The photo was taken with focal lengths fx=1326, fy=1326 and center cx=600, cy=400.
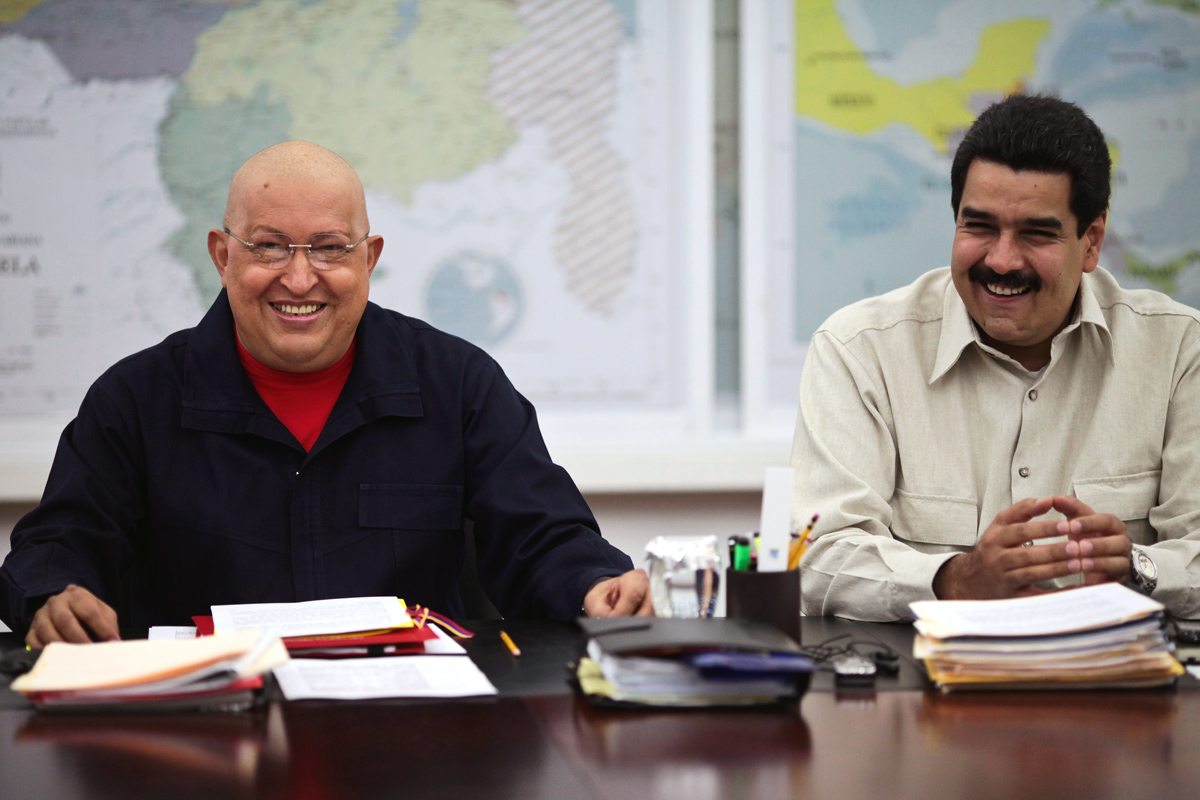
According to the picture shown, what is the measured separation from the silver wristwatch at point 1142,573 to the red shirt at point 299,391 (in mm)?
1238

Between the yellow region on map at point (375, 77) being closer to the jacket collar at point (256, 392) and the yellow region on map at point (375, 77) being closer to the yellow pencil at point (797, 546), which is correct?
the jacket collar at point (256, 392)

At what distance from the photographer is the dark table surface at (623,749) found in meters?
1.15

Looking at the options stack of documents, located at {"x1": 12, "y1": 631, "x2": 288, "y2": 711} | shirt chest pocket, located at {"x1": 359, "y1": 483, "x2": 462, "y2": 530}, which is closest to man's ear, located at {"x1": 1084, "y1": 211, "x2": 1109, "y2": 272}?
shirt chest pocket, located at {"x1": 359, "y1": 483, "x2": 462, "y2": 530}

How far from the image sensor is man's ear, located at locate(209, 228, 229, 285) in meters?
2.14

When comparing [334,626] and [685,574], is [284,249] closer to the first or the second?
[334,626]

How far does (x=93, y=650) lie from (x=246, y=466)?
0.62 meters

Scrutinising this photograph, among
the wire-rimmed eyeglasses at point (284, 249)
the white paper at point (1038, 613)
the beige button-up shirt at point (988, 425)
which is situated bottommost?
the white paper at point (1038, 613)

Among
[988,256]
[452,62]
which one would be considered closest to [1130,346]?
[988,256]

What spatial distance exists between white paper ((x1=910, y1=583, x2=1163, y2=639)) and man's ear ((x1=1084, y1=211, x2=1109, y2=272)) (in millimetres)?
797

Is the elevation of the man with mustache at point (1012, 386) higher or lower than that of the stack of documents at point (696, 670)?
higher

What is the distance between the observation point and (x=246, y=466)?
2.07m

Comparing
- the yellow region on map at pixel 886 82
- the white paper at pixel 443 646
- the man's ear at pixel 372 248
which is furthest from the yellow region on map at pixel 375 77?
the white paper at pixel 443 646

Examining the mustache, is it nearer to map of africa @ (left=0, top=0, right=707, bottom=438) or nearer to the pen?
the pen

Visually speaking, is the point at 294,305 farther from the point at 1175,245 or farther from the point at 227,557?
the point at 1175,245
